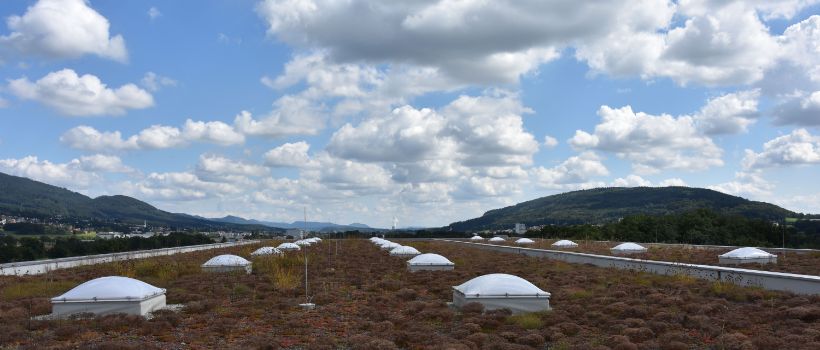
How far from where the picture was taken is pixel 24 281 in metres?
23.6

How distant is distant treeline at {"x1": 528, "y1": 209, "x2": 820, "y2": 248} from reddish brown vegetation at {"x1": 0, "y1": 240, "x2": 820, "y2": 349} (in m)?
38.0

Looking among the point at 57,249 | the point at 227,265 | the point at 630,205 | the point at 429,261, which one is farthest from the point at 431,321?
the point at 630,205

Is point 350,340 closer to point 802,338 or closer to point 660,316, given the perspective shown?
point 660,316

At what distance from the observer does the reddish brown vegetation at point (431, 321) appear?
465 inches

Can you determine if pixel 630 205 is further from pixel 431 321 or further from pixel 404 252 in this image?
pixel 431 321

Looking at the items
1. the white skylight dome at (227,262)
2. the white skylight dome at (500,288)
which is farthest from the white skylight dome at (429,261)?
the white skylight dome at (500,288)

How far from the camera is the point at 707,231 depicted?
5609 centimetres

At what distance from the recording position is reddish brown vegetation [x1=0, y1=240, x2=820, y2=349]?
11808mm

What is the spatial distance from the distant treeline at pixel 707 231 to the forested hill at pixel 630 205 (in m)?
52.2

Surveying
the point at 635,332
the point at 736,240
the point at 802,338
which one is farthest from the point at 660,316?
the point at 736,240

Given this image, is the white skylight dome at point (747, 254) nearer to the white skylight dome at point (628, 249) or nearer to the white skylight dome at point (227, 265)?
the white skylight dome at point (628, 249)

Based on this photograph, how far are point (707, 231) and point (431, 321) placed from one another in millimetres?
48919

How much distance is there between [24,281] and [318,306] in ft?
45.1

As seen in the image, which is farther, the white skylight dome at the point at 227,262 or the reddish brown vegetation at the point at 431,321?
the white skylight dome at the point at 227,262
